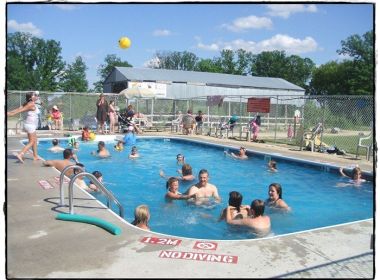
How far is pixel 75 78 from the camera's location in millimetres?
57719

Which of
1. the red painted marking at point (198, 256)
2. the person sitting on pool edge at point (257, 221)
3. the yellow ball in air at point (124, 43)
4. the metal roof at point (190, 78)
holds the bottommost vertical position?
the person sitting on pool edge at point (257, 221)

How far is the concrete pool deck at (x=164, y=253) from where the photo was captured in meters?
3.37

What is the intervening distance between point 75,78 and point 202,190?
5387cm

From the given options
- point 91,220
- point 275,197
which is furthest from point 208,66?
point 91,220

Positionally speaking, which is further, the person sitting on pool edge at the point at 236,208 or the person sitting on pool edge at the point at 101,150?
the person sitting on pool edge at the point at 101,150

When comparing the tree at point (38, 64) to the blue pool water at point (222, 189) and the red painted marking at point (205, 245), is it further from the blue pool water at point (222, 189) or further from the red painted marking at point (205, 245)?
the red painted marking at point (205, 245)

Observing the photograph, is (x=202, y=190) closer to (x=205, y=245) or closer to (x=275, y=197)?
(x=275, y=197)

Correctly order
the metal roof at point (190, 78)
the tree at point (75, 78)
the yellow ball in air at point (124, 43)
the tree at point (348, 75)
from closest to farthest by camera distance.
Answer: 1. the yellow ball in air at point (124, 43)
2. the metal roof at point (190, 78)
3. the tree at point (348, 75)
4. the tree at point (75, 78)

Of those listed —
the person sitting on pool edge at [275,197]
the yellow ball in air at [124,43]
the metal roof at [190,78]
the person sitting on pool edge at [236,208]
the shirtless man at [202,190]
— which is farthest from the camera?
the metal roof at [190,78]

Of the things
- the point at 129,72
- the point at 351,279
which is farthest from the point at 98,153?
the point at 129,72

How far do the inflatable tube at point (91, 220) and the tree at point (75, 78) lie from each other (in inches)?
2091

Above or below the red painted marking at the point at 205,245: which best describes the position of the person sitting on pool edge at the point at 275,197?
below

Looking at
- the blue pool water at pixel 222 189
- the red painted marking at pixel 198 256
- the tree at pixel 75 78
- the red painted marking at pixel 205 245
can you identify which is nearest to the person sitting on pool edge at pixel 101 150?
the blue pool water at pixel 222 189

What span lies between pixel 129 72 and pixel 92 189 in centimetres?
2618
